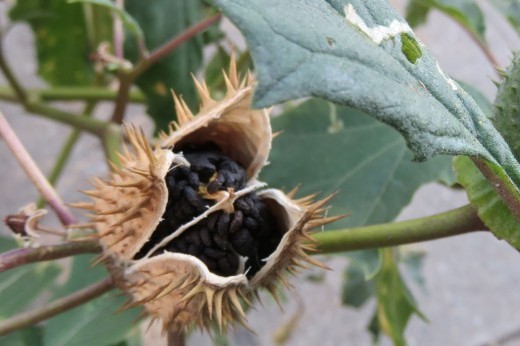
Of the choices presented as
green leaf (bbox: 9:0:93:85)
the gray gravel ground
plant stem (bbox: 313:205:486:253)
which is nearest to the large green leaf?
plant stem (bbox: 313:205:486:253)

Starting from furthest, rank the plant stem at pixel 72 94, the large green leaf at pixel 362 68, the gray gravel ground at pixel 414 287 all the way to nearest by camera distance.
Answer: the gray gravel ground at pixel 414 287 < the plant stem at pixel 72 94 < the large green leaf at pixel 362 68

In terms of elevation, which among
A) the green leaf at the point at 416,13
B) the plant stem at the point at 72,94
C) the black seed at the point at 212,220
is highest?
the black seed at the point at 212,220

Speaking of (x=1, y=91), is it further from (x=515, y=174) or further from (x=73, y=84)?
(x=515, y=174)

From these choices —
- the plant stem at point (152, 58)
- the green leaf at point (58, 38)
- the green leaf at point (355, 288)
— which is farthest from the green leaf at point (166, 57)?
the green leaf at point (355, 288)

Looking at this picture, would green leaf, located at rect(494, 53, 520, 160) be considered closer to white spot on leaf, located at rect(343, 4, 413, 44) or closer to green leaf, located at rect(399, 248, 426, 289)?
white spot on leaf, located at rect(343, 4, 413, 44)

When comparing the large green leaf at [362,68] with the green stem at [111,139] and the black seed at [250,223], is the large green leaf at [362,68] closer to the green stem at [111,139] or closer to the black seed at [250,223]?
the black seed at [250,223]

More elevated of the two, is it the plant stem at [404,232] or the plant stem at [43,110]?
the plant stem at [404,232]

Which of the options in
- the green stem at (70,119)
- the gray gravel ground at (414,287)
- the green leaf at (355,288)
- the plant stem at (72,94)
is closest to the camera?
the green stem at (70,119)
